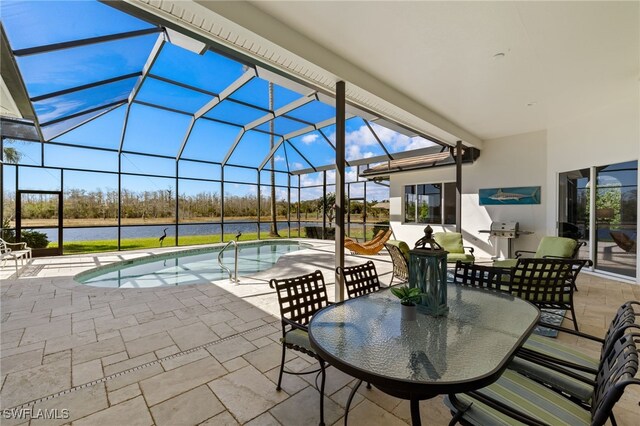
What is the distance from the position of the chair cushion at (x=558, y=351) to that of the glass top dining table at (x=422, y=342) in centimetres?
21

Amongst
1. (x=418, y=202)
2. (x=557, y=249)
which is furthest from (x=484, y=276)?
(x=418, y=202)

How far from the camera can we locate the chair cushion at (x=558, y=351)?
5.57ft

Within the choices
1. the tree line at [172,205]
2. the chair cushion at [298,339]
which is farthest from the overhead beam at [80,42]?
the tree line at [172,205]

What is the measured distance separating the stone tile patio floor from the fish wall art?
9.98 ft

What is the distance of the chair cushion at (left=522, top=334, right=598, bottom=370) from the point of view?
5.57 feet

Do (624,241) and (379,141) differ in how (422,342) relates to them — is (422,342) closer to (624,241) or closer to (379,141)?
(624,241)

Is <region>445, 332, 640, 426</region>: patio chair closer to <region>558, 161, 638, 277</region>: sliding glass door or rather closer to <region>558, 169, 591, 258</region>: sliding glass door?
<region>558, 161, 638, 277</region>: sliding glass door

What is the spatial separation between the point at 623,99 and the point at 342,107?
5701mm

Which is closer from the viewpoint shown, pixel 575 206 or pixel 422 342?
pixel 422 342

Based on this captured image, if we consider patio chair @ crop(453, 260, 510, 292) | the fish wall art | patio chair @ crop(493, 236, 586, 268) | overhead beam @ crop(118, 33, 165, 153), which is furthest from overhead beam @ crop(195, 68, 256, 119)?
the fish wall art

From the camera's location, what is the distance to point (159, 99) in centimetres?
A: 668

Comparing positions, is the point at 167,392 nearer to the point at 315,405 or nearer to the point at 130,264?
the point at 315,405

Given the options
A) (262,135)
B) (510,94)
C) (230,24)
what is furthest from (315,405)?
(262,135)

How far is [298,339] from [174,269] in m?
6.09
